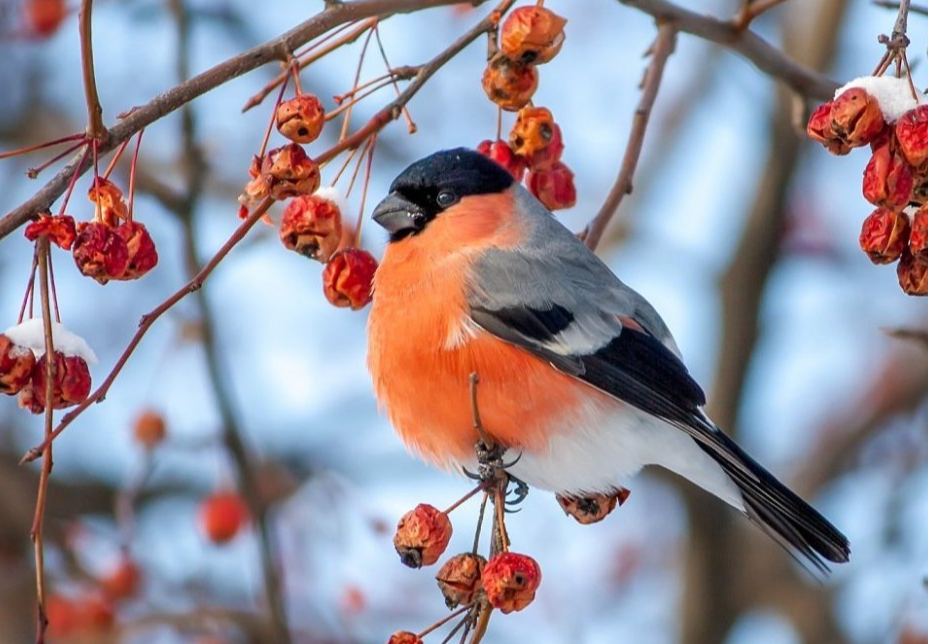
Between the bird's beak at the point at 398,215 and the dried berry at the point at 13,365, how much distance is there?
1.16 m

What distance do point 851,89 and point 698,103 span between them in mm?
3660

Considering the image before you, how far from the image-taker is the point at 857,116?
1.94 meters

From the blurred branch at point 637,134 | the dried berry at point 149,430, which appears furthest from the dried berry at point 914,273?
the dried berry at point 149,430

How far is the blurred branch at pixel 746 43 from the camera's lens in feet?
8.38

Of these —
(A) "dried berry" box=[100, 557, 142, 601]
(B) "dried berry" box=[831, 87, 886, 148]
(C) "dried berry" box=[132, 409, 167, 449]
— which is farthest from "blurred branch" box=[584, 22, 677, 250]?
(A) "dried berry" box=[100, 557, 142, 601]

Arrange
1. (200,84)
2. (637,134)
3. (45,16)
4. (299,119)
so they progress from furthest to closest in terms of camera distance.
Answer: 1. (45,16)
2. (637,134)
3. (299,119)
4. (200,84)

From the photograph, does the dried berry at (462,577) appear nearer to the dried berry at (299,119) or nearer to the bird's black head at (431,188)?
the dried berry at (299,119)

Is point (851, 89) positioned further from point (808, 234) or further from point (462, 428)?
point (808, 234)

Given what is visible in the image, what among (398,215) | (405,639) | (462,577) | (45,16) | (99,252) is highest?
(45,16)

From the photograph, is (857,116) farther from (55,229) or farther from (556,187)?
(55,229)

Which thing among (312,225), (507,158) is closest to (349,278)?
(312,225)

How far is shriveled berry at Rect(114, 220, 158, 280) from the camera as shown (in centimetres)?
200

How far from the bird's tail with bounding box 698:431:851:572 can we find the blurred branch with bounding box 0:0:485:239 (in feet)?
3.99

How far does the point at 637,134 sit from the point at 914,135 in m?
0.80
